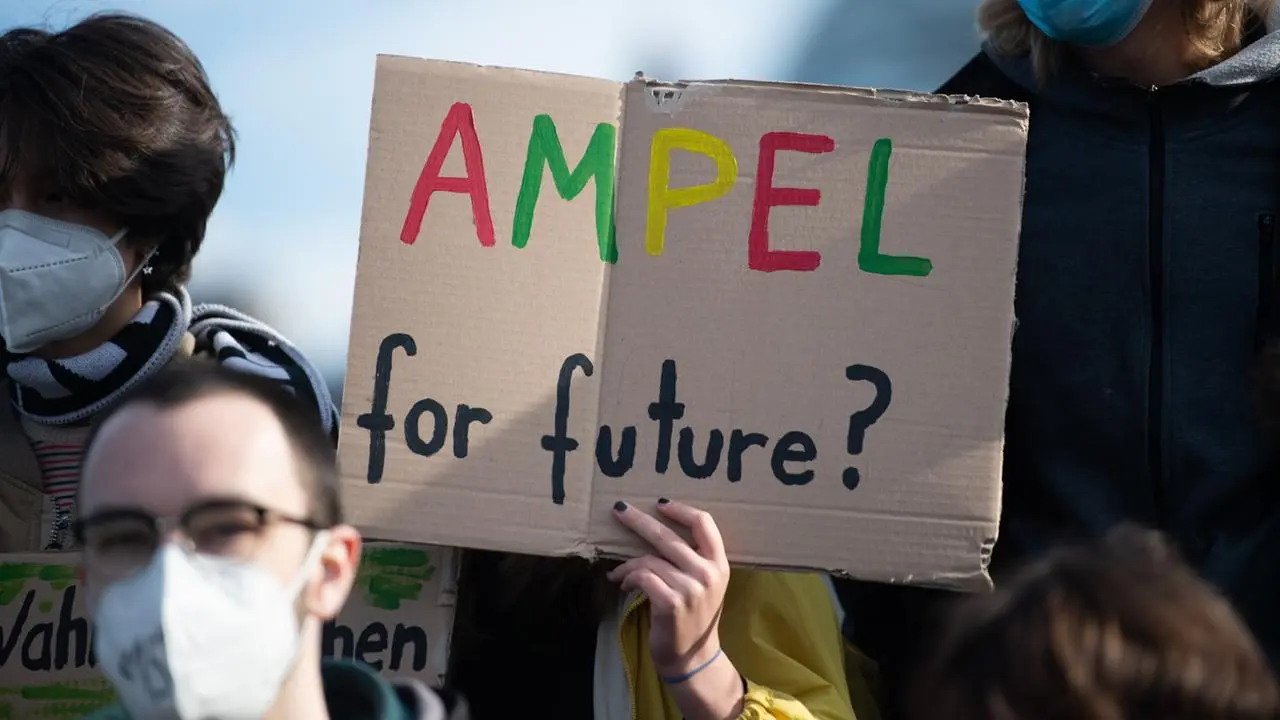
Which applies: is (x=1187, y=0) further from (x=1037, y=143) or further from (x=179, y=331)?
(x=179, y=331)

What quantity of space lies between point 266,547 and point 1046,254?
137 cm

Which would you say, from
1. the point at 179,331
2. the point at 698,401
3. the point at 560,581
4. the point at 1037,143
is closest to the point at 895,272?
the point at 698,401

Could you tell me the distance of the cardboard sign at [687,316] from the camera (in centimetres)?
230

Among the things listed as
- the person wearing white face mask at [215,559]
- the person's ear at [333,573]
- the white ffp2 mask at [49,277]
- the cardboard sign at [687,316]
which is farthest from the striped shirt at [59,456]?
the person's ear at [333,573]

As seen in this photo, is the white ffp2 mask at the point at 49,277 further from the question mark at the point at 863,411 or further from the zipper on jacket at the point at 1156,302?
the zipper on jacket at the point at 1156,302

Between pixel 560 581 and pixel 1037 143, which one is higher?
pixel 1037 143

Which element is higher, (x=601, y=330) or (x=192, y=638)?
(x=601, y=330)

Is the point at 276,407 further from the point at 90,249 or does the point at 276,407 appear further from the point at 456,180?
the point at 90,249

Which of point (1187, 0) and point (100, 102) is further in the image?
point (100, 102)

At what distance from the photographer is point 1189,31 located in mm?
2609

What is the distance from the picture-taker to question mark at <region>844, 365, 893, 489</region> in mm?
2303

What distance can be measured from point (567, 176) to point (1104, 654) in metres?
1.10

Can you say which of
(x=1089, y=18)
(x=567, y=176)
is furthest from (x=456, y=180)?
(x=1089, y=18)

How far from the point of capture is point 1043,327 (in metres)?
2.59
